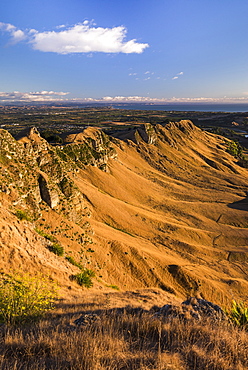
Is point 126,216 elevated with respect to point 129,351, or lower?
lower

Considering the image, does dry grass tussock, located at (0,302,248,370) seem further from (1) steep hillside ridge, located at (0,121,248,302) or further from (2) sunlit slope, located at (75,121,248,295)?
(2) sunlit slope, located at (75,121,248,295)

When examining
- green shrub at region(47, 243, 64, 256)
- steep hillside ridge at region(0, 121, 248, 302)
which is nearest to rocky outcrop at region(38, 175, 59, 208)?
Answer: steep hillside ridge at region(0, 121, 248, 302)

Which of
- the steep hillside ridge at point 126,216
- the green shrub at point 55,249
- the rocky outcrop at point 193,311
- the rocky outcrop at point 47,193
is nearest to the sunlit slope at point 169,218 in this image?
the steep hillside ridge at point 126,216

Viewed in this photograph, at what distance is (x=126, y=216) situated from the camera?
31.3 metres

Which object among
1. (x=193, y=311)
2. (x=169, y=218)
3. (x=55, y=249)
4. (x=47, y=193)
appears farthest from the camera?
(x=169, y=218)

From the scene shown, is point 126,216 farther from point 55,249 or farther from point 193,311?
point 193,311

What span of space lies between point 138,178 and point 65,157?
18.6 meters

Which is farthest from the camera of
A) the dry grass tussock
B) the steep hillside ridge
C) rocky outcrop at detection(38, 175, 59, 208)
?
rocky outcrop at detection(38, 175, 59, 208)

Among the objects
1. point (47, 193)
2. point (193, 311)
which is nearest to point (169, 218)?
point (47, 193)

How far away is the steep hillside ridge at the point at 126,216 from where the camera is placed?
2030cm

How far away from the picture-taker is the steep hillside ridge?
20.3 m

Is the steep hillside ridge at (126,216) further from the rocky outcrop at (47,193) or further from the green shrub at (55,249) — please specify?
the green shrub at (55,249)

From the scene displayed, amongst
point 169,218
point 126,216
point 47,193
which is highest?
point 47,193

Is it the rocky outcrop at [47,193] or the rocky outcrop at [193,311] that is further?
the rocky outcrop at [47,193]
